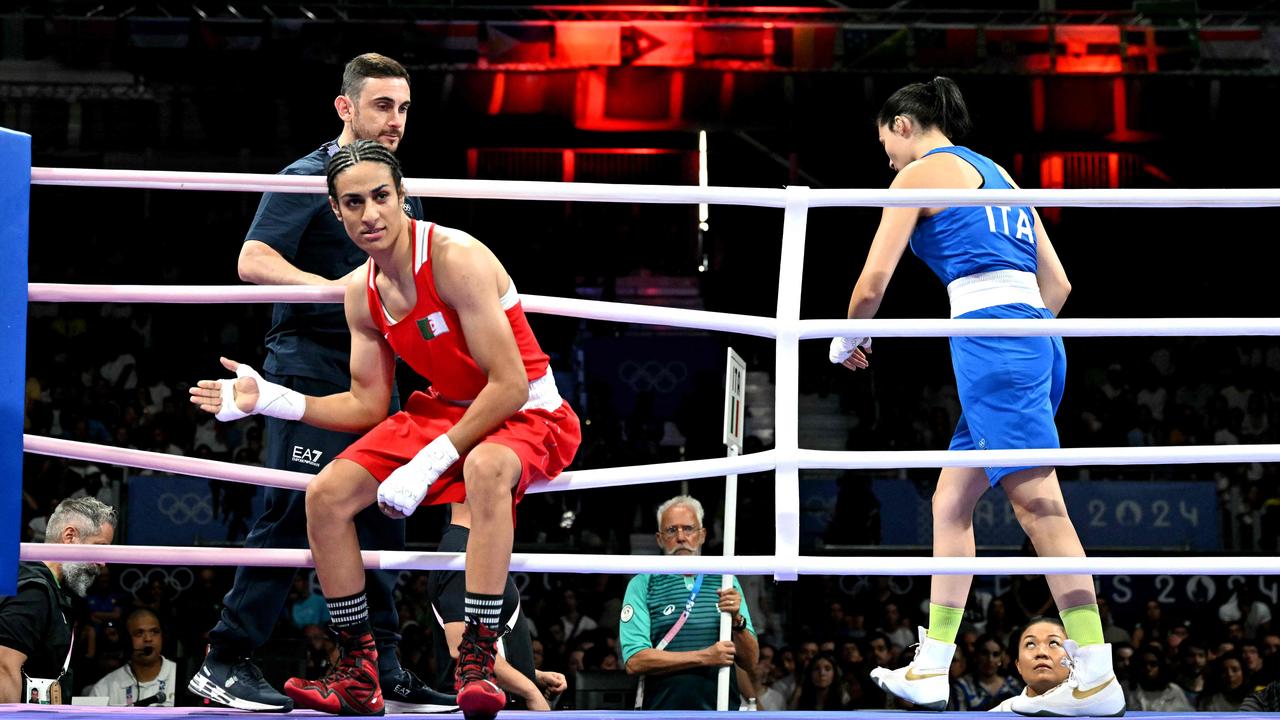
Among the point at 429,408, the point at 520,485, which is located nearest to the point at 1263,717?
the point at 520,485

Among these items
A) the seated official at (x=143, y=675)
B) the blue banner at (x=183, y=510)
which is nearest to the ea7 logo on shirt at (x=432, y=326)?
the seated official at (x=143, y=675)

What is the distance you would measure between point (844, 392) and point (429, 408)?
36.6ft

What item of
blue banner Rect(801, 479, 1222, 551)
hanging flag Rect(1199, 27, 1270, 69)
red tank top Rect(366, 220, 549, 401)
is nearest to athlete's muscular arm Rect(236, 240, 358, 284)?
red tank top Rect(366, 220, 549, 401)

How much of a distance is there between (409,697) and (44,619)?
1.88 meters

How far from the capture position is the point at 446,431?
9.57 ft

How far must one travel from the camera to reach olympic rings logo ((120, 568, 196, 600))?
9.08m

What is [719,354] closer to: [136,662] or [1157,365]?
[1157,365]

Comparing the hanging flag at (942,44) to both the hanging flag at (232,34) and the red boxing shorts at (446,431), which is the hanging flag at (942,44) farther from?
the red boxing shorts at (446,431)

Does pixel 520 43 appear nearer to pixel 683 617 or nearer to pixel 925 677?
pixel 683 617

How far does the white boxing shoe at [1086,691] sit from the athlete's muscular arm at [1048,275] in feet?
2.79

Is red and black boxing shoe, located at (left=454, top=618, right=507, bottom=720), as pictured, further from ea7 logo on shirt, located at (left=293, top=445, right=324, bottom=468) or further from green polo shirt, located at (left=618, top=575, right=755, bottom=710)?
green polo shirt, located at (left=618, top=575, right=755, bottom=710)

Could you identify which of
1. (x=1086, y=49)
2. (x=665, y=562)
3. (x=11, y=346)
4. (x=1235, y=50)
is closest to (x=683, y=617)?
(x=665, y=562)

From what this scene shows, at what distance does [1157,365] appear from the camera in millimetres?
13656

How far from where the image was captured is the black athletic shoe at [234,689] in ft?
9.64
